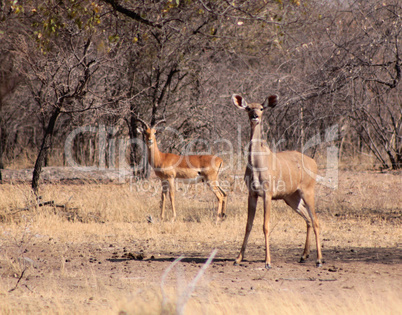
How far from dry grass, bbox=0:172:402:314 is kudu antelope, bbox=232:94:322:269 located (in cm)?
67

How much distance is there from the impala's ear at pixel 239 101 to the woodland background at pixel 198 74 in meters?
3.47

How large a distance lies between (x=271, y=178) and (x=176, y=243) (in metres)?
2.38

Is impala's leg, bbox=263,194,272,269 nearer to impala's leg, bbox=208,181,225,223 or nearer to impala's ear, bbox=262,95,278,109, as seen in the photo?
impala's ear, bbox=262,95,278,109

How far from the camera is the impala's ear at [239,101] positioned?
6605 mm

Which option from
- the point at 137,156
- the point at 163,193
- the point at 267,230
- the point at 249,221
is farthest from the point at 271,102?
the point at 137,156

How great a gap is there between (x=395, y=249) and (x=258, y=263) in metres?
2.26

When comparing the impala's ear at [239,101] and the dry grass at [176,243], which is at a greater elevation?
the impala's ear at [239,101]

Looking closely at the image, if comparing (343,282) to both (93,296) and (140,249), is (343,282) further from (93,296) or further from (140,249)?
(140,249)

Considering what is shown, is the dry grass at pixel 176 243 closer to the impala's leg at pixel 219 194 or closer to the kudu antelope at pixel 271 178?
the impala's leg at pixel 219 194

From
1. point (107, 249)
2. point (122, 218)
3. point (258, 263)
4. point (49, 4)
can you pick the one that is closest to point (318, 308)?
point (258, 263)

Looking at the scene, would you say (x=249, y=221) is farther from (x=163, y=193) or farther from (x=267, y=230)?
(x=163, y=193)

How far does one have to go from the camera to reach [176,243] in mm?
8117

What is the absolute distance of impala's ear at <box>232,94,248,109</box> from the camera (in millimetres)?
6605

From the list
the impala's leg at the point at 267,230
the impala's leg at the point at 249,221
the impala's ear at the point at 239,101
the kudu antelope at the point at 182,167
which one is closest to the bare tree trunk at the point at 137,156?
the kudu antelope at the point at 182,167
